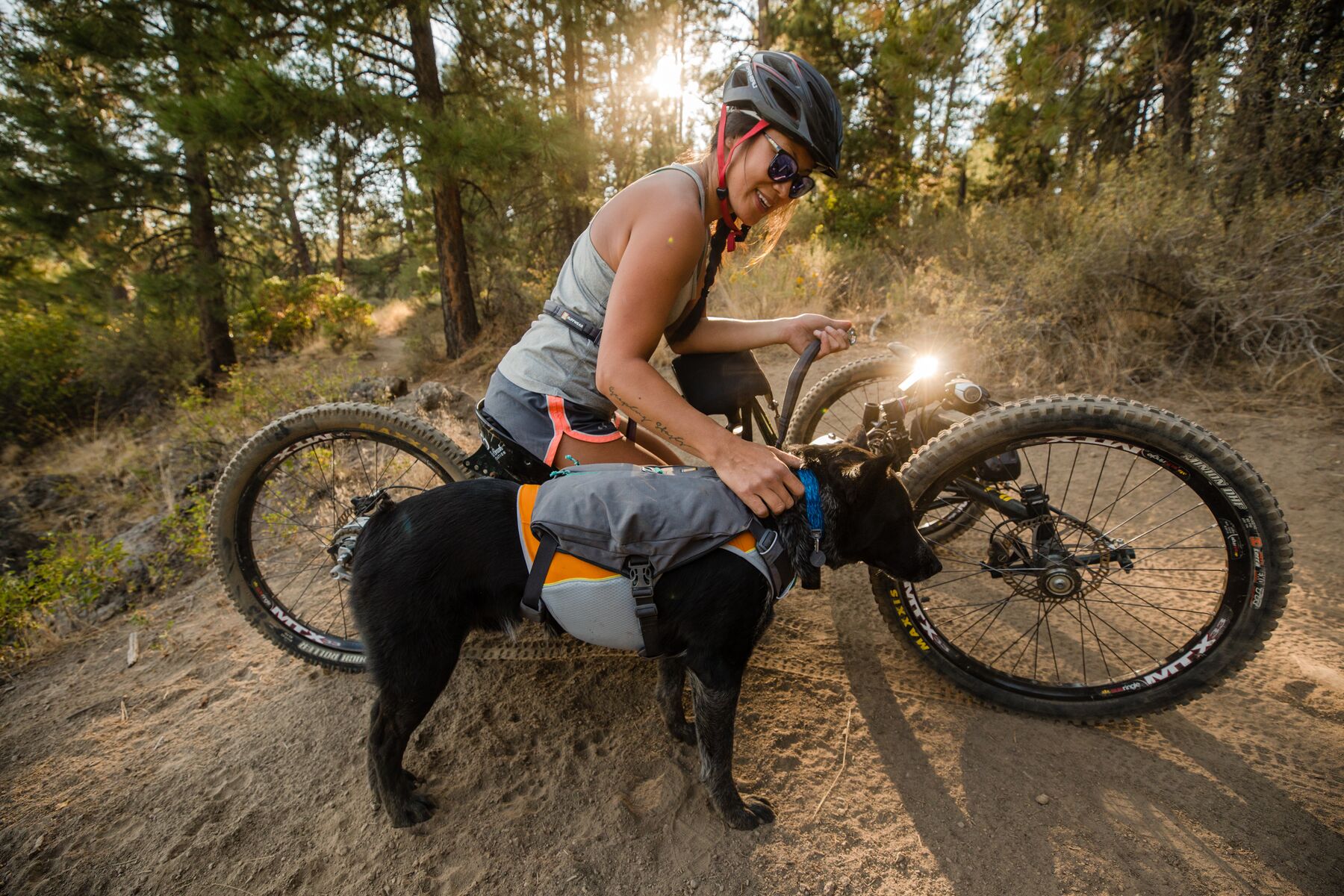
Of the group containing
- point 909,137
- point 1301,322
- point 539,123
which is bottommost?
point 1301,322

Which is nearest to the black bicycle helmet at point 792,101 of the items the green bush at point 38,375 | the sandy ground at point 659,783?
the sandy ground at point 659,783

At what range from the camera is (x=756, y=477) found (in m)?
1.64

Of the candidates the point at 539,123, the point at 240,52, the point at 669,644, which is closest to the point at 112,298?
the point at 240,52

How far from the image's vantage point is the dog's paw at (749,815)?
171 cm

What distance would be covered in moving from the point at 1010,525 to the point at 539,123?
7.24 m

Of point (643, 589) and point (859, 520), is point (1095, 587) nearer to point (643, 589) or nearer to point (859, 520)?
point (859, 520)

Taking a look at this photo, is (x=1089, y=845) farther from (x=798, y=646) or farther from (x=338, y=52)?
(x=338, y=52)

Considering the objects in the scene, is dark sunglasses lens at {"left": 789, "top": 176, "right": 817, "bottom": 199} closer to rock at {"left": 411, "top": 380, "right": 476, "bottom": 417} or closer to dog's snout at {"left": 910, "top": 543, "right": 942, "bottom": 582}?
dog's snout at {"left": 910, "top": 543, "right": 942, "bottom": 582}

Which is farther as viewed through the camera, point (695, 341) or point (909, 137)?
point (909, 137)

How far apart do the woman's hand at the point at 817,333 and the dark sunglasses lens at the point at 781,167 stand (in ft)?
2.38

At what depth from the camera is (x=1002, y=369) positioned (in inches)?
207

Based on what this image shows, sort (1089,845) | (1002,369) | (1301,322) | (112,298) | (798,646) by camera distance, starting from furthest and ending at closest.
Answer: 1. (112,298)
2. (1002,369)
3. (1301,322)
4. (798,646)
5. (1089,845)

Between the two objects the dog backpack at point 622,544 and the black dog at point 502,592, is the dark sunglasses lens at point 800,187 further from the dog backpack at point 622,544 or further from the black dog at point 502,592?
the dog backpack at point 622,544

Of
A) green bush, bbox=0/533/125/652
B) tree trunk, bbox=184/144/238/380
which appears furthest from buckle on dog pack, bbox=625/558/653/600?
tree trunk, bbox=184/144/238/380
